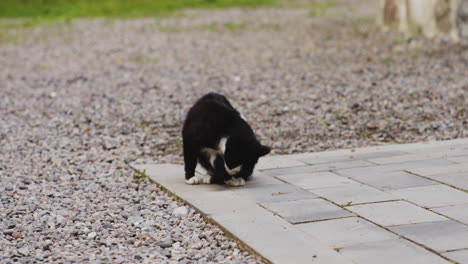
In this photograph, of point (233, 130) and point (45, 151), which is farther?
point (45, 151)

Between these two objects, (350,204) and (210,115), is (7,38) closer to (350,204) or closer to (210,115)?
(210,115)

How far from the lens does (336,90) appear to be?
28.5 feet

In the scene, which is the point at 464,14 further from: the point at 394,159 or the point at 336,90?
the point at 394,159

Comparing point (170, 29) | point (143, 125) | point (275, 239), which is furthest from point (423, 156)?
point (170, 29)

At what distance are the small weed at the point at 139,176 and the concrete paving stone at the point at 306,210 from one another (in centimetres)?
120

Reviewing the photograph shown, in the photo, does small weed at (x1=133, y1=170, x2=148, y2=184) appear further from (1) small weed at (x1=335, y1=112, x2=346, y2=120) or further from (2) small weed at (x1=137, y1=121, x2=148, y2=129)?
(1) small weed at (x1=335, y1=112, x2=346, y2=120)

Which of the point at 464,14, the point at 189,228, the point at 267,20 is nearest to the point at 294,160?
the point at 189,228

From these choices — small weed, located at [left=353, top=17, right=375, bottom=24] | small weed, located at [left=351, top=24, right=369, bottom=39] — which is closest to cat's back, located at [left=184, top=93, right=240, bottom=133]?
small weed, located at [left=351, top=24, right=369, bottom=39]

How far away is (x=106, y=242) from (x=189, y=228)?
0.51m

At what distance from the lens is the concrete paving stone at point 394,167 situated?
5.21 metres

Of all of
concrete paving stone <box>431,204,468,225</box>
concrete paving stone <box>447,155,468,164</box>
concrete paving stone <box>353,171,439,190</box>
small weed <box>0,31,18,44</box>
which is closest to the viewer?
concrete paving stone <box>431,204,468,225</box>

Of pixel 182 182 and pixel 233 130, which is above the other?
pixel 233 130

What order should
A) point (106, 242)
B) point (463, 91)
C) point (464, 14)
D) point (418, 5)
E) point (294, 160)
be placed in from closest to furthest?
point (106, 242), point (294, 160), point (463, 91), point (464, 14), point (418, 5)

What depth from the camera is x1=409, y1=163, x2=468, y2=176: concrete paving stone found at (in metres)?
5.05
